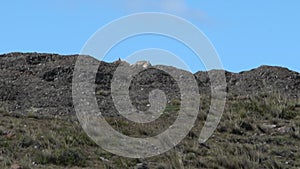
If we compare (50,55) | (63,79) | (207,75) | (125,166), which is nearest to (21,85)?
(63,79)

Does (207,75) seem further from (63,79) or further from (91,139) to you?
(91,139)

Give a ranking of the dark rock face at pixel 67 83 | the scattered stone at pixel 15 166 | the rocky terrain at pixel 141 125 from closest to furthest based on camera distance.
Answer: the scattered stone at pixel 15 166 < the rocky terrain at pixel 141 125 < the dark rock face at pixel 67 83

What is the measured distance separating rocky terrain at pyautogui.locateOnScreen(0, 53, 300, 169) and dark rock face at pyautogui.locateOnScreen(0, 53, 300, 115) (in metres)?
0.03

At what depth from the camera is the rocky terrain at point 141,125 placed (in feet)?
55.5

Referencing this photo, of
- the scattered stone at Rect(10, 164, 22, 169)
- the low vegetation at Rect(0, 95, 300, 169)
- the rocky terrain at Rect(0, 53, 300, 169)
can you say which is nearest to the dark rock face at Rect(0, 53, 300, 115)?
the rocky terrain at Rect(0, 53, 300, 169)

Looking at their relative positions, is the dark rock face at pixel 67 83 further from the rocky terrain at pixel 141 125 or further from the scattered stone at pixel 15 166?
the scattered stone at pixel 15 166

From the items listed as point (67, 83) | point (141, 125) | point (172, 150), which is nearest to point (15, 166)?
point (172, 150)

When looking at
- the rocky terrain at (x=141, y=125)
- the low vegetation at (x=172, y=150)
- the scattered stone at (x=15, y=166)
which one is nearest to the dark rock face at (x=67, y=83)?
the rocky terrain at (x=141, y=125)

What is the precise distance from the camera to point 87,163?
1661 cm

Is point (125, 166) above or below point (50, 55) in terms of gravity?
below

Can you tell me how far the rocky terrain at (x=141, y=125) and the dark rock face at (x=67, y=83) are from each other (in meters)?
0.03

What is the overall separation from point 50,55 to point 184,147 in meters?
9.99

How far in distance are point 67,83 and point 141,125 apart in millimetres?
5095

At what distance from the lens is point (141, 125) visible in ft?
64.6
